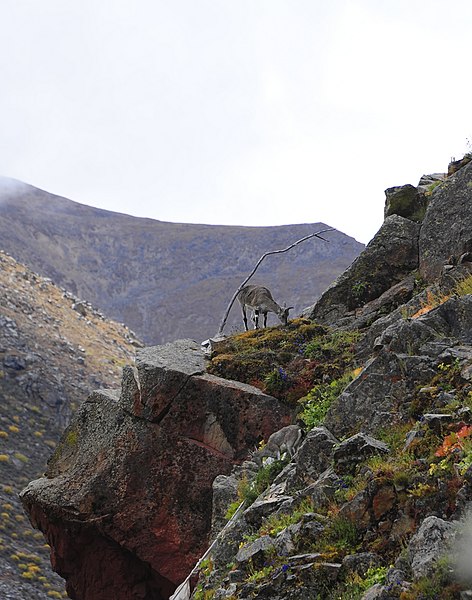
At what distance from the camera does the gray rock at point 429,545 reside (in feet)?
24.8

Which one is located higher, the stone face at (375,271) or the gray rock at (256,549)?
the stone face at (375,271)

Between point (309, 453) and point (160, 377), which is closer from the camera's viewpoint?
point (309, 453)

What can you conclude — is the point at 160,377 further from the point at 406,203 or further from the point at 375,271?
the point at 406,203

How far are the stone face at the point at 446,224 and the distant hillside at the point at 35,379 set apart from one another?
4711 centimetres

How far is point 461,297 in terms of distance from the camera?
39.4ft

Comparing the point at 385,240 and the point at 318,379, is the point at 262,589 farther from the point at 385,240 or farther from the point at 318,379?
the point at 385,240

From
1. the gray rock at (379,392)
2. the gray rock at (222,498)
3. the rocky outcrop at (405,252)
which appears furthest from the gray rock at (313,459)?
the rocky outcrop at (405,252)

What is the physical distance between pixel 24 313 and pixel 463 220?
8043cm

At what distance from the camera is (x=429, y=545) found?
775 cm

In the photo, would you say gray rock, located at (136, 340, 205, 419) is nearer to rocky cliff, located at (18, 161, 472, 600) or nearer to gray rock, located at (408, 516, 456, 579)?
rocky cliff, located at (18, 161, 472, 600)

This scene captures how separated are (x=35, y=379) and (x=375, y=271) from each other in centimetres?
6826

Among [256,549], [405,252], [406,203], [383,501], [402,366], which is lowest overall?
[256,549]

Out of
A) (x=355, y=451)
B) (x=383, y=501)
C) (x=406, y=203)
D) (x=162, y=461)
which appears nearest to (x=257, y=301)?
(x=406, y=203)

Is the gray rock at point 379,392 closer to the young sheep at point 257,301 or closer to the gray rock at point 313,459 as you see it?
the gray rock at point 313,459
